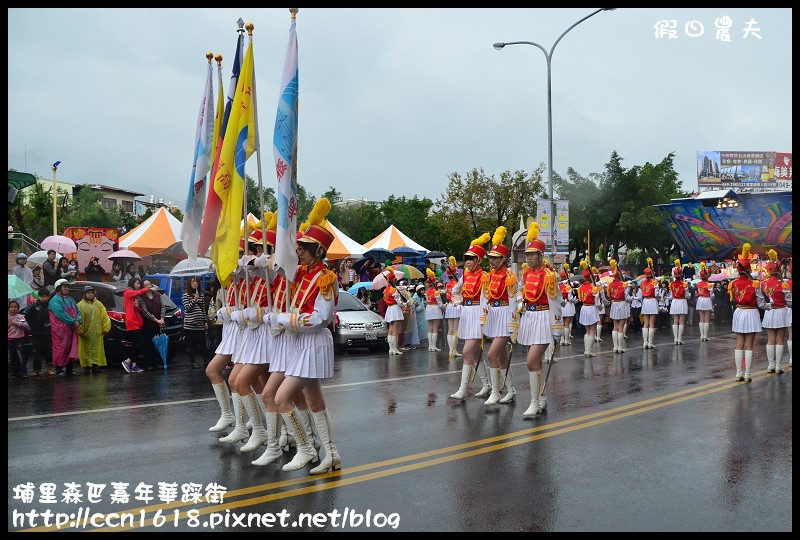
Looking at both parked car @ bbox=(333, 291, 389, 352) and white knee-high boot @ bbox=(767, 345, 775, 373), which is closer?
white knee-high boot @ bbox=(767, 345, 775, 373)

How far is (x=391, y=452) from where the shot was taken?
8.32 m

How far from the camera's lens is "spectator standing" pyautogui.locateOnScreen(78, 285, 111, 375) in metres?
15.8

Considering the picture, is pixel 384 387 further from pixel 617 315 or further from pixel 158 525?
pixel 617 315

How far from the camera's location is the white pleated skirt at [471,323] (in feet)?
39.2

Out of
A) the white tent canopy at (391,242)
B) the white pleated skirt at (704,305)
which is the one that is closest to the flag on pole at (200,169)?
the white pleated skirt at (704,305)

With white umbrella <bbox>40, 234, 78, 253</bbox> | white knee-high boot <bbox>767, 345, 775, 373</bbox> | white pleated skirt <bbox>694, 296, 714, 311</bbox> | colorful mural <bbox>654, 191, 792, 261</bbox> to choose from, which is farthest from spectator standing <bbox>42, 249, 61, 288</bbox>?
colorful mural <bbox>654, 191, 792, 261</bbox>

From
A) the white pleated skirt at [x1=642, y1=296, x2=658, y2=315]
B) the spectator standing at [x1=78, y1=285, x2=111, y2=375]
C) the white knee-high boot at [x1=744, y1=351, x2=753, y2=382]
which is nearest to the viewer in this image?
the white knee-high boot at [x1=744, y1=351, x2=753, y2=382]

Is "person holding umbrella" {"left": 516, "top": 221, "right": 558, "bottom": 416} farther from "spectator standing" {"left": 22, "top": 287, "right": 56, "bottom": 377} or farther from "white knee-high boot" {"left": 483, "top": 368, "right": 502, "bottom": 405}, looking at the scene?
"spectator standing" {"left": 22, "top": 287, "right": 56, "bottom": 377}

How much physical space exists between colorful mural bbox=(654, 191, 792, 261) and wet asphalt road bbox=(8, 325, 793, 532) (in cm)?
3070

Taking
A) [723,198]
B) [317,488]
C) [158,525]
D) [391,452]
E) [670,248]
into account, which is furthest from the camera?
[670,248]

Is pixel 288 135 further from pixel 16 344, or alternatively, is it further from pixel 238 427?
pixel 16 344

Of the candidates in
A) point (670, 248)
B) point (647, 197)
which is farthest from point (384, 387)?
point (670, 248)

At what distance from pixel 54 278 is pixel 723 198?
3505 centimetres

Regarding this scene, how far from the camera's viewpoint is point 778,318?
47.1 ft
